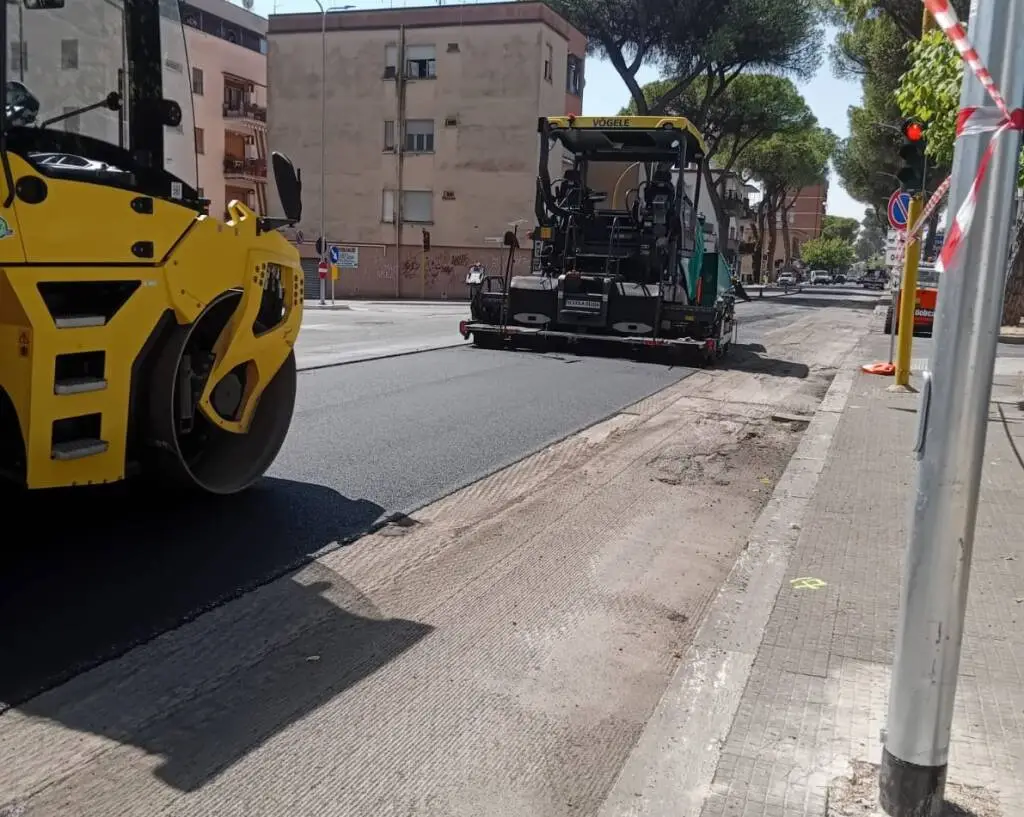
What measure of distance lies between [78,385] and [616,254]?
1176cm

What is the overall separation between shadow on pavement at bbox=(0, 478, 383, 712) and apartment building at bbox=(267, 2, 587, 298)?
3890cm

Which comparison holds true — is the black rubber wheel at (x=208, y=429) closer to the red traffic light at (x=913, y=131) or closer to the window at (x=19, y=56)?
the window at (x=19, y=56)

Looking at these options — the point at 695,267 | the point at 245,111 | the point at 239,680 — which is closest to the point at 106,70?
the point at 239,680

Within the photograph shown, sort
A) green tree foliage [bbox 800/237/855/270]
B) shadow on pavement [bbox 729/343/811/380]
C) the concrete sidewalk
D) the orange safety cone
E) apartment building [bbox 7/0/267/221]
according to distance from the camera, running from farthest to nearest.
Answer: green tree foliage [bbox 800/237/855/270], shadow on pavement [bbox 729/343/811/380], the orange safety cone, apartment building [bbox 7/0/267/221], the concrete sidewalk

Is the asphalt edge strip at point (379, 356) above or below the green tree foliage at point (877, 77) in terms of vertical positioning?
below

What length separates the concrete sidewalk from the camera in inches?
114

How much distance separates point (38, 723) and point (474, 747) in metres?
1.41

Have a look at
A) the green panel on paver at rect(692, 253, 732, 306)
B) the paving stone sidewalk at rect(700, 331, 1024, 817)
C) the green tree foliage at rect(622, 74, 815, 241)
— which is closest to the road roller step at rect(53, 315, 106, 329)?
the paving stone sidewalk at rect(700, 331, 1024, 817)

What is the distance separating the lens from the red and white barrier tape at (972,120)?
2.37 meters

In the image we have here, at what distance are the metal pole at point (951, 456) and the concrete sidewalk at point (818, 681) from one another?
0.22m

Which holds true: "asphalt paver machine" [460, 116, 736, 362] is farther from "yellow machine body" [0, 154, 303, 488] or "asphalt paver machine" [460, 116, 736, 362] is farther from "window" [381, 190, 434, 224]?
"window" [381, 190, 434, 224]

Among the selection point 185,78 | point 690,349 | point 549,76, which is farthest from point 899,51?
point 185,78

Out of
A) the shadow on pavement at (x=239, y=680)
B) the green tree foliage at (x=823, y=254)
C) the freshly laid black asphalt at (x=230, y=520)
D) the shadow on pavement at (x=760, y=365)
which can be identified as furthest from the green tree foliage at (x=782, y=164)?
the shadow on pavement at (x=239, y=680)

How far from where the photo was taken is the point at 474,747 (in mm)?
3207
